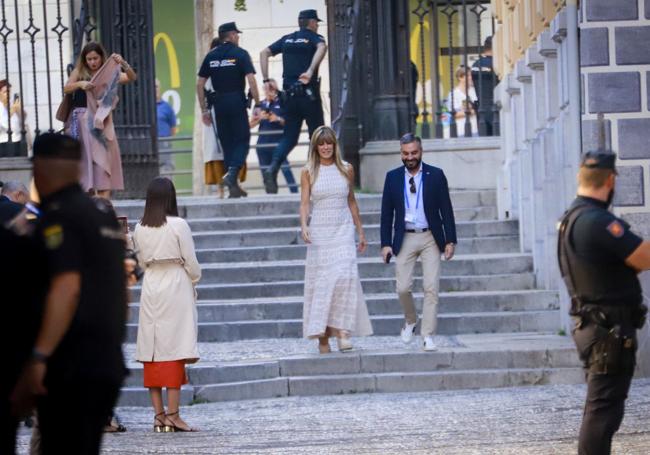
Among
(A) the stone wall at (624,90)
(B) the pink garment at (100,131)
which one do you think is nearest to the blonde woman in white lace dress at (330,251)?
(A) the stone wall at (624,90)

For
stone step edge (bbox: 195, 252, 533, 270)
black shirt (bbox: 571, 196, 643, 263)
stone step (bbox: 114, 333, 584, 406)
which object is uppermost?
black shirt (bbox: 571, 196, 643, 263)

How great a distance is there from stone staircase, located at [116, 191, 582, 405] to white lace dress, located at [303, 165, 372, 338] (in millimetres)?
273

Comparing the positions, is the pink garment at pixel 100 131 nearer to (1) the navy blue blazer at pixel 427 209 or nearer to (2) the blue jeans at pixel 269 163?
(1) the navy blue blazer at pixel 427 209

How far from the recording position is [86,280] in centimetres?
648

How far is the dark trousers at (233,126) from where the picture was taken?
18156 millimetres

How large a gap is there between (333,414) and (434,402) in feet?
2.83

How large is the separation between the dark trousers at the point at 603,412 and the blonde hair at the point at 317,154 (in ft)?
19.5

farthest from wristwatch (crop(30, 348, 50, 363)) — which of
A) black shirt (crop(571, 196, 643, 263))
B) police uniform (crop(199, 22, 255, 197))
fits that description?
police uniform (crop(199, 22, 255, 197))

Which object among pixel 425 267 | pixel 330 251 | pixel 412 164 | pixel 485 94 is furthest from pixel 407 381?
pixel 485 94

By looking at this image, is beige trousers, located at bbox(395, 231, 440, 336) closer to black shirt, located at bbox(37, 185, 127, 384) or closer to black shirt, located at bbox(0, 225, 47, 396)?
black shirt, located at bbox(37, 185, 127, 384)

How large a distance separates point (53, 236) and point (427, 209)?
24.6 feet

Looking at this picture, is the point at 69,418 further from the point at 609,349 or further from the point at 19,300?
the point at 609,349

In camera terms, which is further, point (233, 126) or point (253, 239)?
point (233, 126)

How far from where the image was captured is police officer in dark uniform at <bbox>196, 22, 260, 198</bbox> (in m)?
18.1
